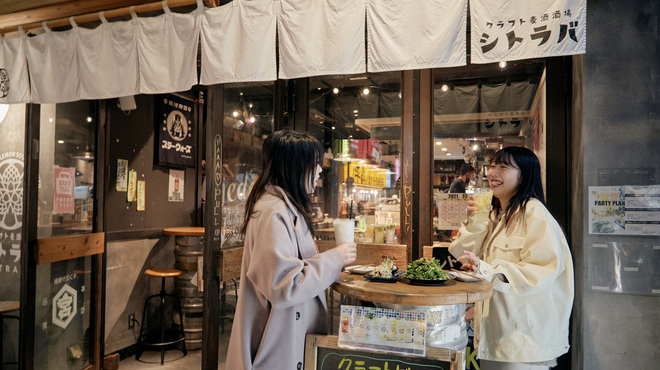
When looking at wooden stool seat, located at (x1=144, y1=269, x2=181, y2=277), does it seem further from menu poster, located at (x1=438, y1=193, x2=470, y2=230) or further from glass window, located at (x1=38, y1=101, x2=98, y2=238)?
menu poster, located at (x1=438, y1=193, x2=470, y2=230)

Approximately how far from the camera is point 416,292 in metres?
2.07

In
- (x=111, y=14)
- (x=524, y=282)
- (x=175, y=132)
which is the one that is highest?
(x=111, y=14)

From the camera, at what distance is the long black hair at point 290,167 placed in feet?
7.15

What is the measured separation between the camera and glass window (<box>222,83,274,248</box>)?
388 centimetres

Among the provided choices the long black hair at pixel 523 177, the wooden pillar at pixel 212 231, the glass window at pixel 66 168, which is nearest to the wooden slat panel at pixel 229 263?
the wooden pillar at pixel 212 231

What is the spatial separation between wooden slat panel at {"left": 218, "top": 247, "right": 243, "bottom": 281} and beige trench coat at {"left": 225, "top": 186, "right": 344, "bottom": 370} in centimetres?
157

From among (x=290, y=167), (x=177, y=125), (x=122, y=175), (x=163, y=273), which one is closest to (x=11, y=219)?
(x=122, y=175)

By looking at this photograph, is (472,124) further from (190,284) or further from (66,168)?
(66,168)

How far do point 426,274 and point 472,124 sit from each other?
91.7 inches

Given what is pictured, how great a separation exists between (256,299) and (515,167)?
1.90 m

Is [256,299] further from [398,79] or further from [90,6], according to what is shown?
[90,6]

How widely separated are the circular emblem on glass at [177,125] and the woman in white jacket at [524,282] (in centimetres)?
517

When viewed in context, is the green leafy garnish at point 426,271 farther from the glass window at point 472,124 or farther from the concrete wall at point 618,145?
the glass window at point 472,124

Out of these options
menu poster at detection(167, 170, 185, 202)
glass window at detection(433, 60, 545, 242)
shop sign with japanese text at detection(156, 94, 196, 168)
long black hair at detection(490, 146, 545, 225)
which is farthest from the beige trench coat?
menu poster at detection(167, 170, 185, 202)
